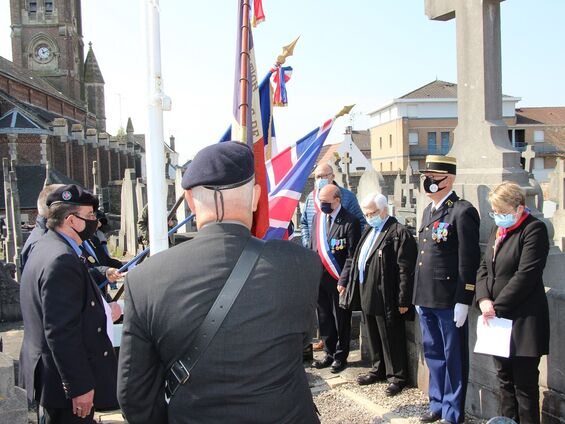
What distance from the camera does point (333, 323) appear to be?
6156 millimetres

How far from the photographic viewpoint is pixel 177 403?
193 cm

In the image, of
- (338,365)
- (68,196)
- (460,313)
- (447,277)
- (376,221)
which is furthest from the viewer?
(338,365)

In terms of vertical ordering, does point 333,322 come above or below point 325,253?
below

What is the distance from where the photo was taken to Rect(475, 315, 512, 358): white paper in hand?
3.85 metres

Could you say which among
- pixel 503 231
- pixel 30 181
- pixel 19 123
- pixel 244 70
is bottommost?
pixel 503 231

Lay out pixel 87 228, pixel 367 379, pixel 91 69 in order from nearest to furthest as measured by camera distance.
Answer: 1. pixel 87 228
2. pixel 367 379
3. pixel 91 69

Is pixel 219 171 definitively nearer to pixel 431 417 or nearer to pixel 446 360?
pixel 446 360

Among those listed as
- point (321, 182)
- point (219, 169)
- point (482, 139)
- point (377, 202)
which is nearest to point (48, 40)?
point (321, 182)

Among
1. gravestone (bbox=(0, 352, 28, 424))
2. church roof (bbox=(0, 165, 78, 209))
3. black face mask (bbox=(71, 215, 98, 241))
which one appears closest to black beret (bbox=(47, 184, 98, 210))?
black face mask (bbox=(71, 215, 98, 241))

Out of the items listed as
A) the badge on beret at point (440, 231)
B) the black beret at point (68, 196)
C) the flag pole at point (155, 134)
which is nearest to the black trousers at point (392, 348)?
the badge on beret at point (440, 231)

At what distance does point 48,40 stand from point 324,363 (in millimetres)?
64197

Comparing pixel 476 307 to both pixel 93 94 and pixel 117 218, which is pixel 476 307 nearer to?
pixel 117 218

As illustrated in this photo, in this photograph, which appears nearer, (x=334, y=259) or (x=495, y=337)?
(x=495, y=337)

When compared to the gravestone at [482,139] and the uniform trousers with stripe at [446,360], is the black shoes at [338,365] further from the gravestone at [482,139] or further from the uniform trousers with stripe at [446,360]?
the gravestone at [482,139]
